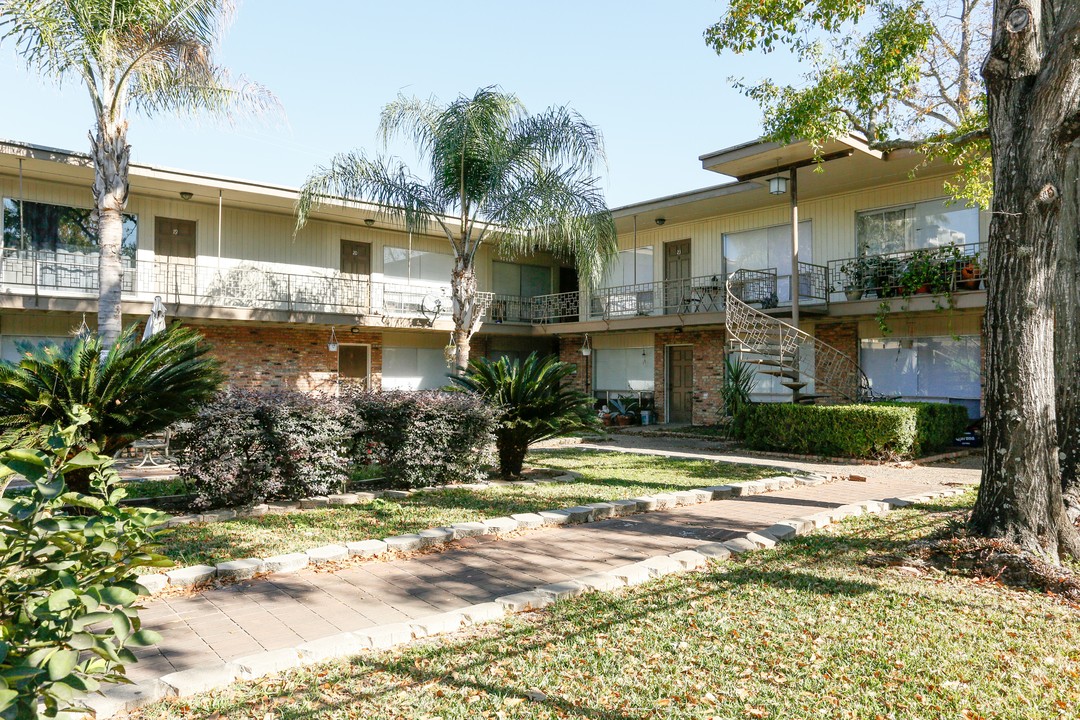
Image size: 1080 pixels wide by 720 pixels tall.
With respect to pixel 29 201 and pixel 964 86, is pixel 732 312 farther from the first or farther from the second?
pixel 29 201

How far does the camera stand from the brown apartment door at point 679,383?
20031mm

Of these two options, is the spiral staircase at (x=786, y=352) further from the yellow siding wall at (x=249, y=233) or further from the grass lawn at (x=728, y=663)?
the yellow siding wall at (x=249, y=233)

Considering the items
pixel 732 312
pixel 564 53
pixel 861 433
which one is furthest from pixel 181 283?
pixel 861 433

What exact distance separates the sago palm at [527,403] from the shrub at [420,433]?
1.83ft

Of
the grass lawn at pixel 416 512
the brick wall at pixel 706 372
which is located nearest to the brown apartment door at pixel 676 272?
the brick wall at pixel 706 372

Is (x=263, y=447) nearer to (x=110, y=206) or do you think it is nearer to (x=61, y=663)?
(x=110, y=206)

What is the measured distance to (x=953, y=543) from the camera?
559 centimetres

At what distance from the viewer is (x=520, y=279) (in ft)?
76.6

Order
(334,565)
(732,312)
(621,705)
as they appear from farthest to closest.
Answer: (732,312) < (334,565) < (621,705)

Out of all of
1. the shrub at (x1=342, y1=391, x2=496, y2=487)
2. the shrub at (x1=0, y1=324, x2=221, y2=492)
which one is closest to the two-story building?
the shrub at (x1=342, y1=391, x2=496, y2=487)

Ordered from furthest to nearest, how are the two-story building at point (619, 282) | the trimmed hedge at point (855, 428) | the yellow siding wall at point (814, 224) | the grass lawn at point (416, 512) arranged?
the yellow siding wall at point (814, 224) → the two-story building at point (619, 282) → the trimmed hedge at point (855, 428) → the grass lawn at point (416, 512)

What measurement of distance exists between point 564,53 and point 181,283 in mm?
10727

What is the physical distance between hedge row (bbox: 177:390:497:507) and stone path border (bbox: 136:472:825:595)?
1.91ft

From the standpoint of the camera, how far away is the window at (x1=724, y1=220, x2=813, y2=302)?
17.6 meters
